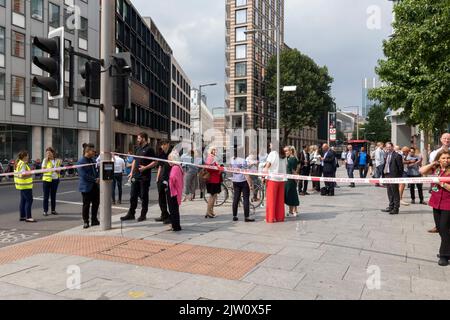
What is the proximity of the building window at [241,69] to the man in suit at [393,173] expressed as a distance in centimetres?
5256

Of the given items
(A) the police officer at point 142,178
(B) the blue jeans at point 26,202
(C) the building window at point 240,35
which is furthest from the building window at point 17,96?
(C) the building window at point 240,35

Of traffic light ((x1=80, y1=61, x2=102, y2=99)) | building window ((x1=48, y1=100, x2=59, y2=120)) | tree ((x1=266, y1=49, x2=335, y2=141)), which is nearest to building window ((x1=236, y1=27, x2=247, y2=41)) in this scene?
tree ((x1=266, y1=49, x2=335, y2=141))

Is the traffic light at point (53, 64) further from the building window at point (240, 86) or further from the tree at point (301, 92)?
the building window at point (240, 86)

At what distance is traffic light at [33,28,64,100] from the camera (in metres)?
6.25

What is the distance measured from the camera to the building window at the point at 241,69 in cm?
6128

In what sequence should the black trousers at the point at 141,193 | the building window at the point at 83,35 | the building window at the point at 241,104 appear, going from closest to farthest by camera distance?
1. the black trousers at the point at 141,193
2. the building window at the point at 83,35
3. the building window at the point at 241,104

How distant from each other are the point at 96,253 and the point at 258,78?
60.1m

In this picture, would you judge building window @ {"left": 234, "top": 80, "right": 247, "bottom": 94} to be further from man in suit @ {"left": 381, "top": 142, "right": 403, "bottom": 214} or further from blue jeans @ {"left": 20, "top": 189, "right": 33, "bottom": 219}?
blue jeans @ {"left": 20, "top": 189, "right": 33, "bottom": 219}

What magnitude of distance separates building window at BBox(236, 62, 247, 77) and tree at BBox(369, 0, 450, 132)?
148ft

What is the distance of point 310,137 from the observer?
8888 cm

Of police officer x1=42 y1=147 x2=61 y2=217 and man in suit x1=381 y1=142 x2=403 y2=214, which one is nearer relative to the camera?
man in suit x1=381 y1=142 x2=403 y2=214

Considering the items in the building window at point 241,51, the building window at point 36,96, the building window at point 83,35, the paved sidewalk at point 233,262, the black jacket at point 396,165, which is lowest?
the paved sidewalk at point 233,262

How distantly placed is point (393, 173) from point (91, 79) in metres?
7.35
